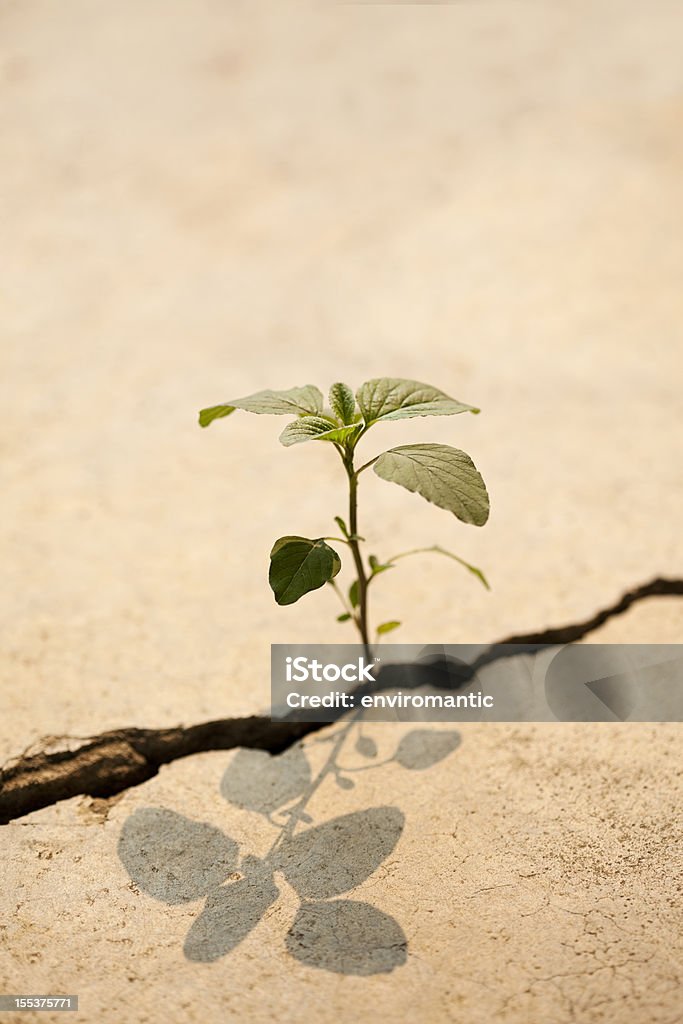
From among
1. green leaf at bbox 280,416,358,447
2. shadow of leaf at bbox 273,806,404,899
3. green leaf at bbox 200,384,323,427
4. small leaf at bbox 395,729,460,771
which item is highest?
green leaf at bbox 200,384,323,427

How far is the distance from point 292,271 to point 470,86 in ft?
5.81

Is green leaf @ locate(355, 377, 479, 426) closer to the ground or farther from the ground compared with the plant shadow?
farther from the ground

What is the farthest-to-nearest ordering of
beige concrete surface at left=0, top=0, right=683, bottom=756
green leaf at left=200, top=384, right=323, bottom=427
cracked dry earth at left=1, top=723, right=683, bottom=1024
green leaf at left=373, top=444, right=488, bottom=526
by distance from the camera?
beige concrete surface at left=0, top=0, right=683, bottom=756
green leaf at left=200, top=384, right=323, bottom=427
green leaf at left=373, top=444, right=488, bottom=526
cracked dry earth at left=1, top=723, right=683, bottom=1024

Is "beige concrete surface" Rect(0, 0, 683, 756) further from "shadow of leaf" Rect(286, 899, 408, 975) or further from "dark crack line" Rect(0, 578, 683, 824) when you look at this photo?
"shadow of leaf" Rect(286, 899, 408, 975)

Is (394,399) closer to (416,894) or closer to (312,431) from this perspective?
(312,431)

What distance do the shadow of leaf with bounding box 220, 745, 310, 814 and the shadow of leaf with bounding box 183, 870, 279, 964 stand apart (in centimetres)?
17

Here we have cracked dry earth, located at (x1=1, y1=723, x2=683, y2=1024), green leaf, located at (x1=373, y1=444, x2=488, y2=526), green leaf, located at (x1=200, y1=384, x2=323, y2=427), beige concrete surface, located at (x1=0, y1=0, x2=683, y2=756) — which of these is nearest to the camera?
cracked dry earth, located at (x1=1, y1=723, x2=683, y2=1024)

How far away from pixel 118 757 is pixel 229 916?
0.44 m

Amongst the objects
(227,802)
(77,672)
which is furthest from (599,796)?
(77,672)

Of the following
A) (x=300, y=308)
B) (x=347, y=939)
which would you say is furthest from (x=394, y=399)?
(x=300, y=308)

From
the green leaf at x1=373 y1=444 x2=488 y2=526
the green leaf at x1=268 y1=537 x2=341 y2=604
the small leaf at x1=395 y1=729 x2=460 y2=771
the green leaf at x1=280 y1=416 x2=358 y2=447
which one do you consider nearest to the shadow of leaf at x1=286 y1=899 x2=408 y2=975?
the small leaf at x1=395 y1=729 x2=460 y2=771

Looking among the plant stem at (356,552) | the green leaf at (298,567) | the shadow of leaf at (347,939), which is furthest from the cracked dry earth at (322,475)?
the green leaf at (298,567)

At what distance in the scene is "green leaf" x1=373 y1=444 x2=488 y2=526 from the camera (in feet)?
4.76

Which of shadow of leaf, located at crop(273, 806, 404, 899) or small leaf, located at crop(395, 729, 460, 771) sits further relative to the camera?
small leaf, located at crop(395, 729, 460, 771)
